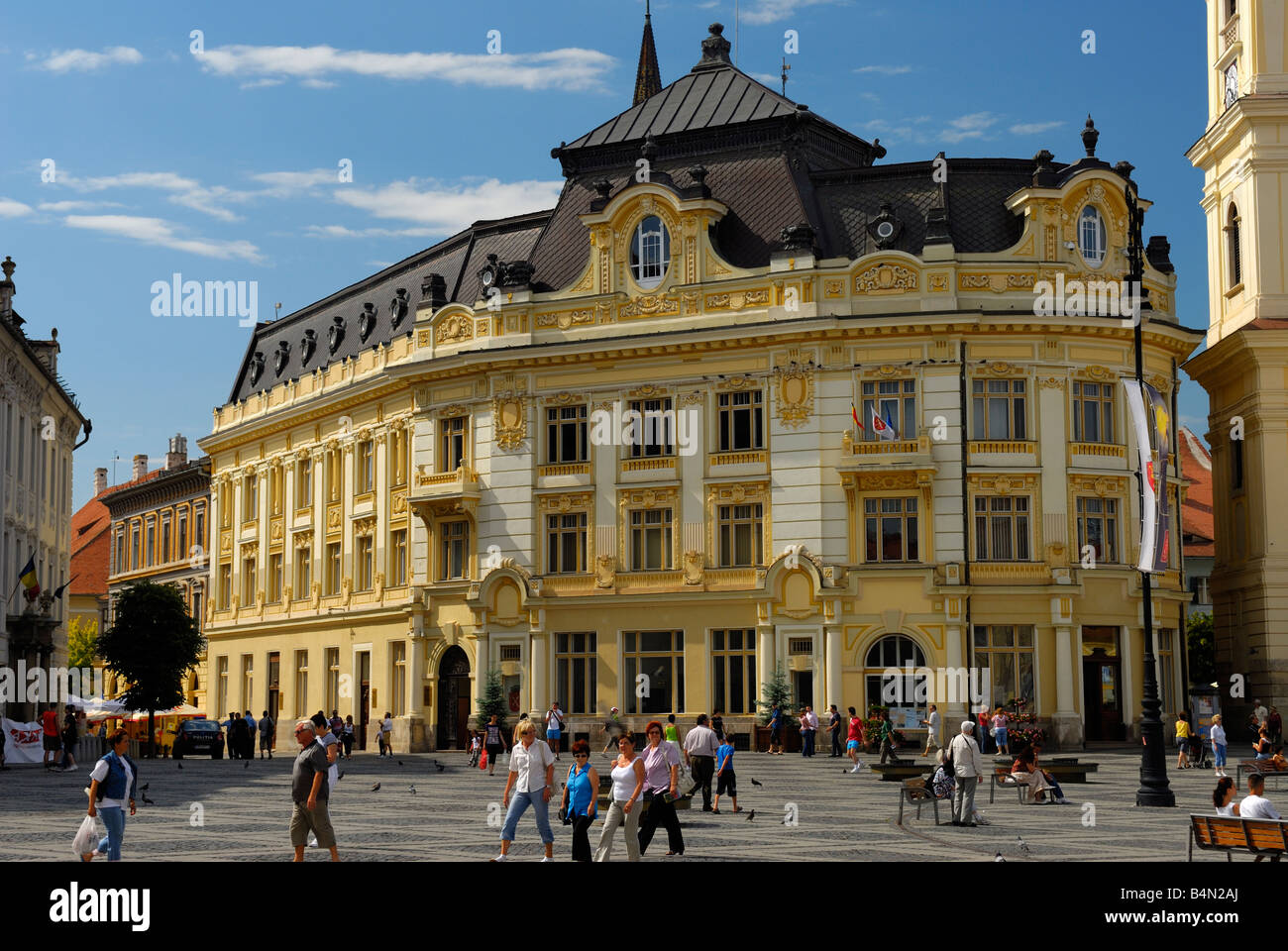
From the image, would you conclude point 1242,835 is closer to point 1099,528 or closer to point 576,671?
point 1099,528

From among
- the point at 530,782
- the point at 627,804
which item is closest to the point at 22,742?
the point at 530,782

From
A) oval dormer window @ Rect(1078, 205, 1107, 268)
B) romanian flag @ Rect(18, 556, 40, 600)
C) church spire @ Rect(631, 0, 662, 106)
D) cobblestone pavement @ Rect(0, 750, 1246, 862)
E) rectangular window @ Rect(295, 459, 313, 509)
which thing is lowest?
cobblestone pavement @ Rect(0, 750, 1246, 862)

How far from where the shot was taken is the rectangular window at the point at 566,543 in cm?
5722

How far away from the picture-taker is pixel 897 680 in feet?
172

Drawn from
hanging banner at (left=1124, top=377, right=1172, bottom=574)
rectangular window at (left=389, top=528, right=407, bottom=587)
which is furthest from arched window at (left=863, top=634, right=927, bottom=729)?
hanging banner at (left=1124, top=377, right=1172, bottom=574)

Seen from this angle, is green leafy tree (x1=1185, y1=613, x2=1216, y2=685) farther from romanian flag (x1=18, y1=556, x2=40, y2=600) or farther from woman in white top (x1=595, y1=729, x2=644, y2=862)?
woman in white top (x1=595, y1=729, x2=644, y2=862)

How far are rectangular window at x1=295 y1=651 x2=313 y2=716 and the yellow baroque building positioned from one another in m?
6.66

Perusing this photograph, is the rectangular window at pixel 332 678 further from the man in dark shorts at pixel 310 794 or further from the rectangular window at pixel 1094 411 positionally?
the man in dark shorts at pixel 310 794

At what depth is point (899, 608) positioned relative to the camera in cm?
5272

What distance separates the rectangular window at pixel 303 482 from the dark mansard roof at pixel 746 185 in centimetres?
610

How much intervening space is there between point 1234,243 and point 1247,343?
22.1 feet

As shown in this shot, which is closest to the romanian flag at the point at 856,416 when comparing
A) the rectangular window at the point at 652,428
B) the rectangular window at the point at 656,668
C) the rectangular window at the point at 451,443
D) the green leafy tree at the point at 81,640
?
the rectangular window at the point at 652,428

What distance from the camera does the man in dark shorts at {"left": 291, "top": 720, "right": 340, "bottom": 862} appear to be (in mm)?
19984
